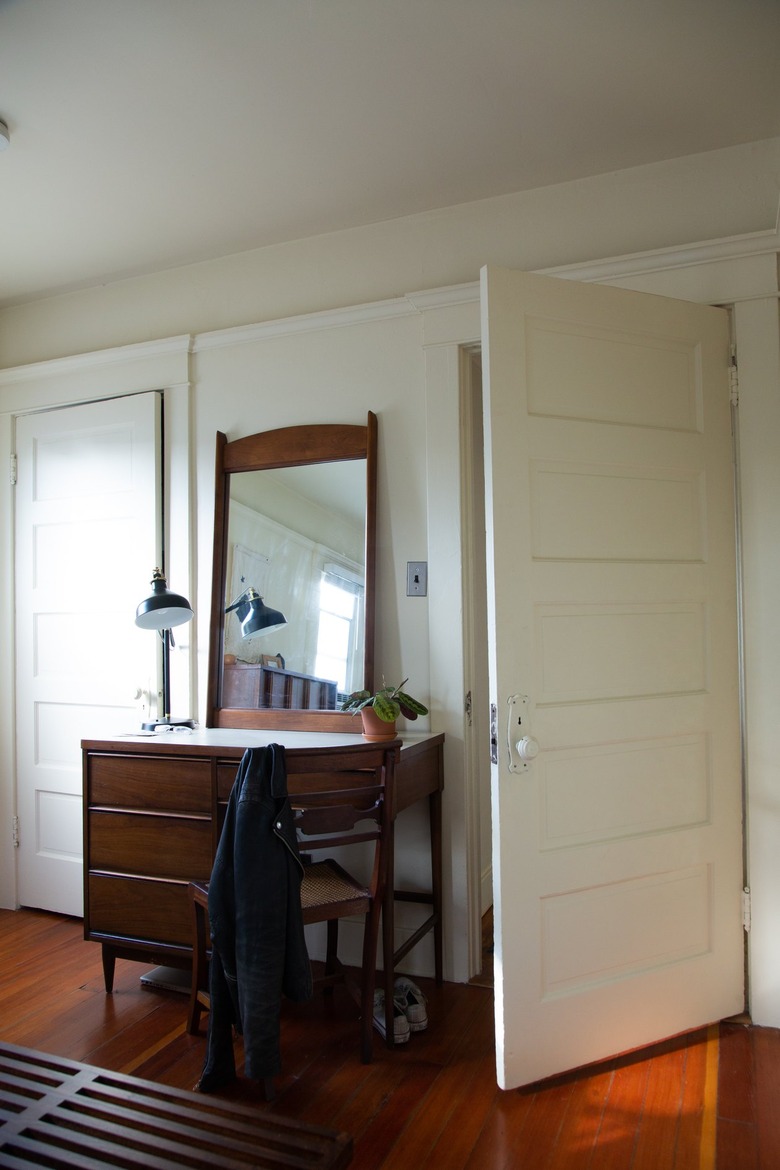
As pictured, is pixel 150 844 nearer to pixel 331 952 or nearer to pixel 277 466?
pixel 331 952

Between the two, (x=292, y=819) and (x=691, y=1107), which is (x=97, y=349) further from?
(x=691, y=1107)

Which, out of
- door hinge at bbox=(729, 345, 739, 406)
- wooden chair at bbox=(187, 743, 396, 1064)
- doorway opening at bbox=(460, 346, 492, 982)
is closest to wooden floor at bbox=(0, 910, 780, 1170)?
wooden chair at bbox=(187, 743, 396, 1064)

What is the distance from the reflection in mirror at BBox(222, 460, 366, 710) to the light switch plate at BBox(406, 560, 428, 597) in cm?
17

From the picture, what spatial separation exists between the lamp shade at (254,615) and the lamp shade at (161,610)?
0.69 feet

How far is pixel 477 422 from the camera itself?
323 cm

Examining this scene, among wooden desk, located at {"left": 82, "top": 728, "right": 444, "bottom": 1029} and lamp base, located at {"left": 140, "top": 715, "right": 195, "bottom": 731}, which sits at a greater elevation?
lamp base, located at {"left": 140, "top": 715, "right": 195, "bottom": 731}

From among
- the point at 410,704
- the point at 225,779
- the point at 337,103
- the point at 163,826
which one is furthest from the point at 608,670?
the point at 337,103

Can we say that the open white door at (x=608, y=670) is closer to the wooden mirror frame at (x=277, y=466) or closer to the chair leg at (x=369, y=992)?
the chair leg at (x=369, y=992)

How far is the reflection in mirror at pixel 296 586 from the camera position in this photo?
2.96 m

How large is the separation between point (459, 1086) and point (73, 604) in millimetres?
2436

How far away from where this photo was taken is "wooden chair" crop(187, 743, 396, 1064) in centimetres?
224

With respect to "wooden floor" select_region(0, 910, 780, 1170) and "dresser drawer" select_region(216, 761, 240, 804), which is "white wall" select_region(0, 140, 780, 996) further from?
"dresser drawer" select_region(216, 761, 240, 804)

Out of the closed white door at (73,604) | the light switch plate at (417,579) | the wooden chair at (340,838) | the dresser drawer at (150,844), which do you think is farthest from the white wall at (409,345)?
the dresser drawer at (150,844)

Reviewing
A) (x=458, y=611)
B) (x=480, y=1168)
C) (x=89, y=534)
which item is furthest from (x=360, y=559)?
(x=480, y=1168)
